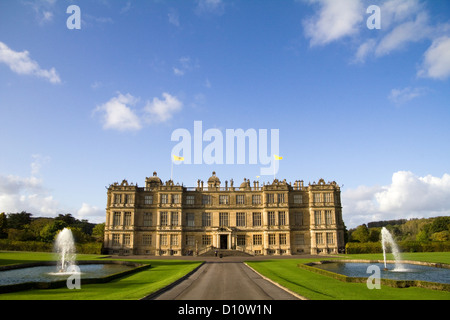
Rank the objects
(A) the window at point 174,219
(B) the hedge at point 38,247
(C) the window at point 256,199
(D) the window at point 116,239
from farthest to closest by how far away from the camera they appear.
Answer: (C) the window at point 256,199
(A) the window at point 174,219
(D) the window at point 116,239
(B) the hedge at point 38,247

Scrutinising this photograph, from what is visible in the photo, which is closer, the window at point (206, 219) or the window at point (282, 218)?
the window at point (282, 218)

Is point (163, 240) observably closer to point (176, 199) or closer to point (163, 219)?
point (163, 219)

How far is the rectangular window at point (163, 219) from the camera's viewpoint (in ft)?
219

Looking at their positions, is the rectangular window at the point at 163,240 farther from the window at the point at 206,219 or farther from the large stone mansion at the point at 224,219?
the window at the point at 206,219

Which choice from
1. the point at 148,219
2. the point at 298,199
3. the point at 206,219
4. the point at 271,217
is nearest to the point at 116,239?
the point at 148,219

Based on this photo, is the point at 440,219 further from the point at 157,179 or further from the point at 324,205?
the point at 157,179

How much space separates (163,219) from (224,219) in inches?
498

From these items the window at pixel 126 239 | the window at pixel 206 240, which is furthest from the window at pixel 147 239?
the window at pixel 206 240

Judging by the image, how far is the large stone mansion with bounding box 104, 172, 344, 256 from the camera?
2594 inches

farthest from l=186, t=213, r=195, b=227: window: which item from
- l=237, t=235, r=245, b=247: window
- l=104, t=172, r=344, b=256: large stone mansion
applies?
l=237, t=235, r=245, b=247: window

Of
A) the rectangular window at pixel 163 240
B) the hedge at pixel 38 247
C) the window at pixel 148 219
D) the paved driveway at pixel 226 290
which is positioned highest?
the window at pixel 148 219

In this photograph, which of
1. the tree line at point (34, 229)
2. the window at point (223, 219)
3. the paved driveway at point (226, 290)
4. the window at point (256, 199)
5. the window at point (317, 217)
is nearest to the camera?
the paved driveway at point (226, 290)

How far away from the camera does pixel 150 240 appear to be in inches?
2635

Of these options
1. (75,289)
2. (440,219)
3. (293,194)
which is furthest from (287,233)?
(440,219)
